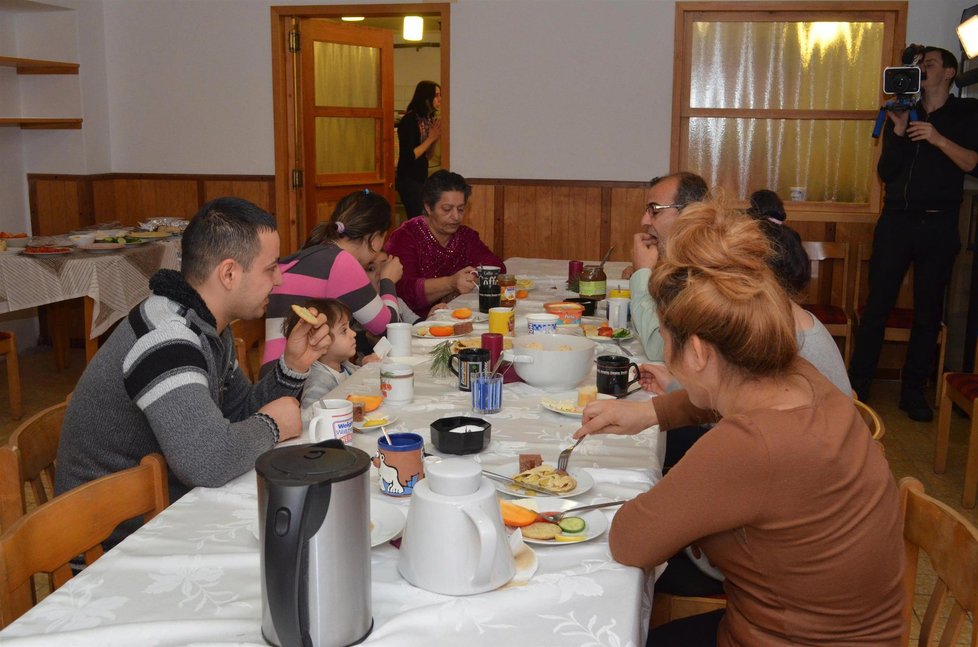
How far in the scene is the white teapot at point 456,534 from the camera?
44.1 inches

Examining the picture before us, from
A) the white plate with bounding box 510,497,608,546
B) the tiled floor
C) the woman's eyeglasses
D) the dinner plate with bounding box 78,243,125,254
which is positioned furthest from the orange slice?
the dinner plate with bounding box 78,243,125,254

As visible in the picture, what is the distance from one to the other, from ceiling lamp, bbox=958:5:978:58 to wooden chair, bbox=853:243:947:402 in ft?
4.00

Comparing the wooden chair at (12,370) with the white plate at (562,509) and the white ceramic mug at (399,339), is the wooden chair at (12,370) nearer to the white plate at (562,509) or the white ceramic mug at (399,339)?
the white ceramic mug at (399,339)

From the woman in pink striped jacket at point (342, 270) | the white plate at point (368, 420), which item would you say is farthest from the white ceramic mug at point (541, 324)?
the white plate at point (368, 420)

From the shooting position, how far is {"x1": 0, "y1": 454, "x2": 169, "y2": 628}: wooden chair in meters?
1.19

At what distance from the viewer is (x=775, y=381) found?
134cm

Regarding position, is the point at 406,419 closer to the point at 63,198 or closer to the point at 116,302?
the point at 116,302

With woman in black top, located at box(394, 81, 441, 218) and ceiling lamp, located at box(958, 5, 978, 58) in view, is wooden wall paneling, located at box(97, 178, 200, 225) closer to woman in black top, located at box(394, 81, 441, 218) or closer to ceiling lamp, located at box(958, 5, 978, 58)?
woman in black top, located at box(394, 81, 441, 218)

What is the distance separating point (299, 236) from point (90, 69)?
1750mm

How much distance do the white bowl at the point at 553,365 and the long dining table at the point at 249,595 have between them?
0.56 m

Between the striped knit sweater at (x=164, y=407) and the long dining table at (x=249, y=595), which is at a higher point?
the striped knit sweater at (x=164, y=407)

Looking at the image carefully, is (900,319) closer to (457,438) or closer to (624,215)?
(624,215)

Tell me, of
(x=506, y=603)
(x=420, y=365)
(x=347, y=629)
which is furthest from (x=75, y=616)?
Answer: (x=420, y=365)

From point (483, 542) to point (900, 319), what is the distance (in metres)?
4.36
